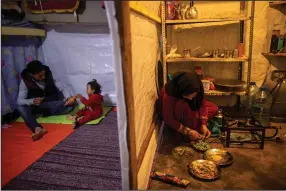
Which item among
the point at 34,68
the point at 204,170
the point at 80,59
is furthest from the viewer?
the point at 80,59

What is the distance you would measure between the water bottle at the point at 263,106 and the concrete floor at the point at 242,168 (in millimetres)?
401

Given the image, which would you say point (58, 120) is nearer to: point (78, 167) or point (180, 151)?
point (78, 167)

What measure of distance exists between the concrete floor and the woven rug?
354mm

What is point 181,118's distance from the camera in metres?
1.93

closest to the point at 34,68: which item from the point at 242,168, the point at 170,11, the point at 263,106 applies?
the point at 170,11

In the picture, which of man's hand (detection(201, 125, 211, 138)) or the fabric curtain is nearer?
man's hand (detection(201, 125, 211, 138))

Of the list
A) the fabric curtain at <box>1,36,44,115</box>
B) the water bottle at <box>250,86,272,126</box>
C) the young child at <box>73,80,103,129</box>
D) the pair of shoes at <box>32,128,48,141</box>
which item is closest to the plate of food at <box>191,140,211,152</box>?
the water bottle at <box>250,86,272,126</box>

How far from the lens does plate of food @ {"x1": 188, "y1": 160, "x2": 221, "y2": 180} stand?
1.46 metres

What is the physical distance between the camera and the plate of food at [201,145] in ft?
5.91

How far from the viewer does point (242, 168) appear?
1588mm

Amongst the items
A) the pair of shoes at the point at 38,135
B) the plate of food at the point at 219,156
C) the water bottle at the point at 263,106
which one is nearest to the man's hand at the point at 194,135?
the plate of food at the point at 219,156

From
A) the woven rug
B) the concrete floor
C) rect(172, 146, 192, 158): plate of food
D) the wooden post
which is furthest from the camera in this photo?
rect(172, 146, 192, 158): plate of food

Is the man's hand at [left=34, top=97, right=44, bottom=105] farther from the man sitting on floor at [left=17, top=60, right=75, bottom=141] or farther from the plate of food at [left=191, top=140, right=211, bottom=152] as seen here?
the plate of food at [left=191, top=140, right=211, bottom=152]

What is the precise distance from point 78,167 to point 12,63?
1824 mm
